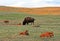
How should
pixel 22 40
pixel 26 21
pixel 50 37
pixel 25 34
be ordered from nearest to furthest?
pixel 22 40 < pixel 50 37 < pixel 25 34 < pixel 26 21

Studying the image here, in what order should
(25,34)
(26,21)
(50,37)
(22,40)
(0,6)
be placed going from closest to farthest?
(22,40)
(50,37)
(25,34)
(26,21)
(0,6)

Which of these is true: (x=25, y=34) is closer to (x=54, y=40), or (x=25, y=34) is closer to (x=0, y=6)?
(x=54, y=40)

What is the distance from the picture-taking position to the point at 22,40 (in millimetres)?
17656

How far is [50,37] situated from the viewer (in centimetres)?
1922

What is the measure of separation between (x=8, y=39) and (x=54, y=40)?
2.71m

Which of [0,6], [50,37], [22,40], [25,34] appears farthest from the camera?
[0,6]

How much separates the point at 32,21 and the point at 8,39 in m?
19.8

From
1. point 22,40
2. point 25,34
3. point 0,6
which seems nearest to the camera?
point 22,40

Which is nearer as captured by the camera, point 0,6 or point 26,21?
point 26,21

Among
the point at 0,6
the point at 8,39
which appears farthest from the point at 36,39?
the point at 0,6

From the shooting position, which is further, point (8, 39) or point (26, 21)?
point (26, 21)

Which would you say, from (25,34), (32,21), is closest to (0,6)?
(32,21)

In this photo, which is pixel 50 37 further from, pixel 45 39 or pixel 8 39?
pixel 8 39

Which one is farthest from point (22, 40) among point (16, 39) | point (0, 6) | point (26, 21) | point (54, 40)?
point (0, 6)
